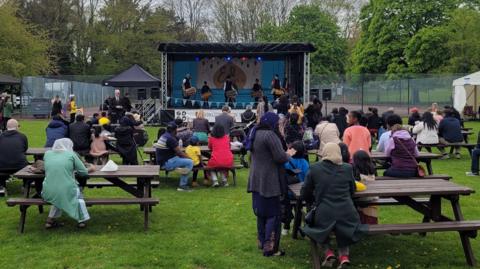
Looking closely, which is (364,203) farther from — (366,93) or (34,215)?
(366,93)

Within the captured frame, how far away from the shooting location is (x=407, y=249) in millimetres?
6070

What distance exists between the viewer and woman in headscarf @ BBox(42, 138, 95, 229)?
6.29 m

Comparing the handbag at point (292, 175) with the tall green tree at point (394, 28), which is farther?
the tall green tree at point (394, 28)

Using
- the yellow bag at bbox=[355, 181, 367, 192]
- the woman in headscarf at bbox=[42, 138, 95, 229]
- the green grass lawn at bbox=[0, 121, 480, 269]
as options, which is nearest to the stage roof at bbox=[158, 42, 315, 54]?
the green grass lawn at bbox=[0, 121, 480, 269]

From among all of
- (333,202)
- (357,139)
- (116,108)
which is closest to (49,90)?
(116,108)

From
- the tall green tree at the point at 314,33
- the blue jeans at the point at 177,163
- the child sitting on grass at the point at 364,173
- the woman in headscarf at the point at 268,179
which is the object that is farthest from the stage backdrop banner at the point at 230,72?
the tall green tree at the point at 314,33

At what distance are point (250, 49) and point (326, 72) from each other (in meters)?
31.3

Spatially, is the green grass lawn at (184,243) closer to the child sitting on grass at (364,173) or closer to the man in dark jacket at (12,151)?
the child sitting on grass at (364,173)

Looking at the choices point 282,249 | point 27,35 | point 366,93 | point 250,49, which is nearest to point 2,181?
point 282,249

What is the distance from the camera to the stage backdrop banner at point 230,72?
2420 centimetres

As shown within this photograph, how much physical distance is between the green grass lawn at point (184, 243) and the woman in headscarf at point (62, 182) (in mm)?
351

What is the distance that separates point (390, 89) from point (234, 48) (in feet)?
51.0

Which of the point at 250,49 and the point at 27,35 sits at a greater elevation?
the point at 27,35

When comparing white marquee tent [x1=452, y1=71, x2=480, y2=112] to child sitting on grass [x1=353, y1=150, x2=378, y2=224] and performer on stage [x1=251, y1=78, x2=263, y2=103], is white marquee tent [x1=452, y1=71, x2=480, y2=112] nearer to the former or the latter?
performer on stage [x1=251, y1=78, x2=263, y2=103]
